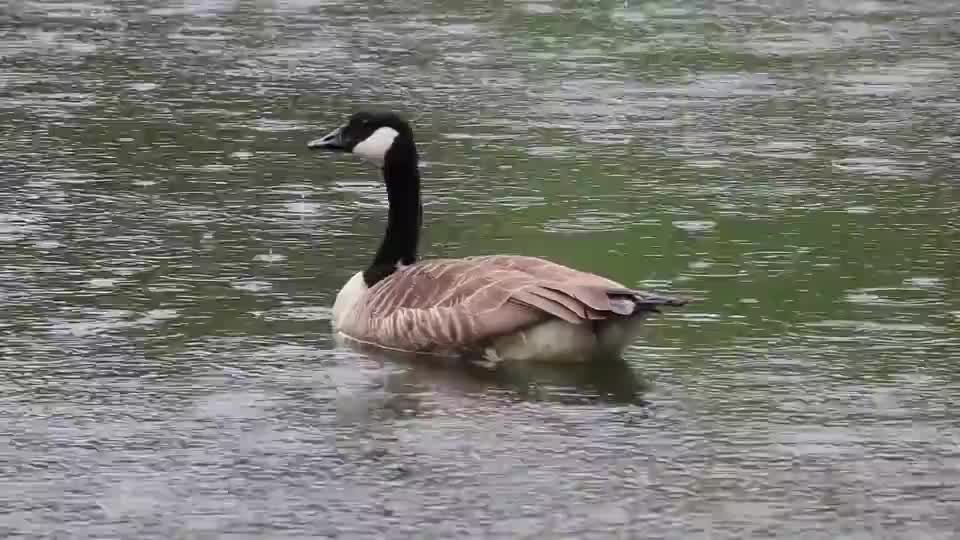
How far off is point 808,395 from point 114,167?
5.82 meters

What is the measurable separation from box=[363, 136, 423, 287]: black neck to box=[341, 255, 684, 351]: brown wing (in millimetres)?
187

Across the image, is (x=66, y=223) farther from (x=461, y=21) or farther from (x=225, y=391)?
(x=461, y=21)

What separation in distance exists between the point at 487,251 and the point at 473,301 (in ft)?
6.63

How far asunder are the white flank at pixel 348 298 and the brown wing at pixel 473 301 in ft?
0.19

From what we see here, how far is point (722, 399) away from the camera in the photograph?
8219mm

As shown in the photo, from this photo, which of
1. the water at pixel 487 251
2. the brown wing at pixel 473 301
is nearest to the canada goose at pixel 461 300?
the brown wing at pixel 473 301

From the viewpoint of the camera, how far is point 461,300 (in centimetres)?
884

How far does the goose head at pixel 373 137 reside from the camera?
31.3 feet

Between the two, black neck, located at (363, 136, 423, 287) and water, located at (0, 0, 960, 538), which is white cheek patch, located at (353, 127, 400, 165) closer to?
black neck, located at (363, 136, 423, 287)

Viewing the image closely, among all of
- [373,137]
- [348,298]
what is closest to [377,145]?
[373,137]

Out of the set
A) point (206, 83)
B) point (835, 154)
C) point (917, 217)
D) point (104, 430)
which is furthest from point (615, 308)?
point (206, 83)

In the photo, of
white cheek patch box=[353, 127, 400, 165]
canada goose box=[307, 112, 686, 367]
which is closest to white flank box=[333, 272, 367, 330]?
canada goose box=[307, 112, 686, 367]

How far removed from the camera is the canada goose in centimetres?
850

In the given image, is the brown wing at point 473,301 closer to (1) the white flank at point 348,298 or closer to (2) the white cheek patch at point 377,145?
(1) the white flank at point 348,298
